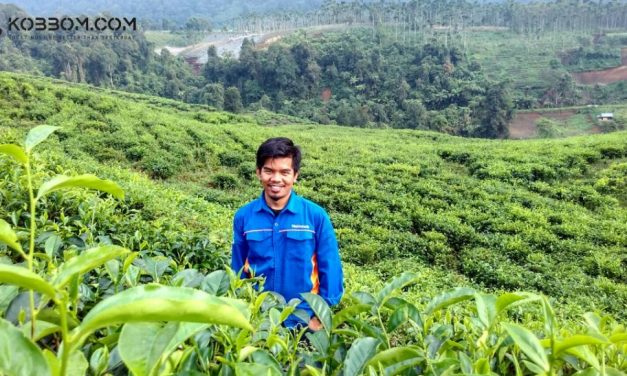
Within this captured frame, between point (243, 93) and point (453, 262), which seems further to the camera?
point (243, 93)

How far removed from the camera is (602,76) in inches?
1815

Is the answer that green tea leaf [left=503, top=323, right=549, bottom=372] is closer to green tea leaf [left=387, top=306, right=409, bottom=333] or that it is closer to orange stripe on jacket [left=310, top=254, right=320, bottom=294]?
green tea leaf [left=387, top=306, right=409, bottom=333]

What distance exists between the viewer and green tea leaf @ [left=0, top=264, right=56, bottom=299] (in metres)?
0.51

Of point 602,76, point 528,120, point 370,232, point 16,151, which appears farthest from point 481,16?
point 16,151

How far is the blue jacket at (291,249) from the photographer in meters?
2.45

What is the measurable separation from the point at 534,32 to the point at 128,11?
150 metres

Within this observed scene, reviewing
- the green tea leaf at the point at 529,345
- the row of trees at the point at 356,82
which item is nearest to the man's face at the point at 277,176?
the green tea leaf at the point at 529,345

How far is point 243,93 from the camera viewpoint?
45.7 meters

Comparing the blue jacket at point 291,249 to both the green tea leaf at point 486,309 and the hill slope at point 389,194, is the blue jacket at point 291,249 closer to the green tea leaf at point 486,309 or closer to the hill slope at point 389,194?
the hill slope at point 389,194

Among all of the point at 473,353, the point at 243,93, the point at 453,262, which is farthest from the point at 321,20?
the point at 473,353

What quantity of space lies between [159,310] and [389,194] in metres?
9.61

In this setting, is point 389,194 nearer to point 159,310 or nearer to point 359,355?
point 359,355

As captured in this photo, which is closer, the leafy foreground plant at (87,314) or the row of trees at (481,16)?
the leafy foreground plant at (87,314)

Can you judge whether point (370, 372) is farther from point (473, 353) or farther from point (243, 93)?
point (243, 93)
